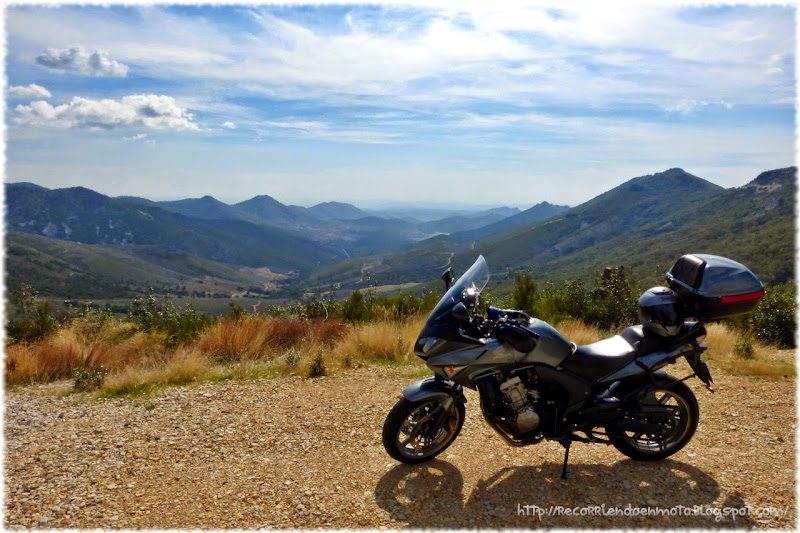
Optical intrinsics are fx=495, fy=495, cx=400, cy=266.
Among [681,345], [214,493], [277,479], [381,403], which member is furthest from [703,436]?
[214,493]

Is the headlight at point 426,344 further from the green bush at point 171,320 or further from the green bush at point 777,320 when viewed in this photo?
the green bush at point 777,320

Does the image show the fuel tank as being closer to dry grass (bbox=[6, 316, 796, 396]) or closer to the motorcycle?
the motorcycle

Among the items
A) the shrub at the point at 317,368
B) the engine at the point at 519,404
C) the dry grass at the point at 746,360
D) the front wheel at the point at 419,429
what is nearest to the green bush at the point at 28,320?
the shrub at the point at 317,368

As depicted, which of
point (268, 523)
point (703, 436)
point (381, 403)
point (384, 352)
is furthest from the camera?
point (384, 352)

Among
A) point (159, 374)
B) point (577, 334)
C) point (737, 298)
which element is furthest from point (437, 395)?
point (577, 334)

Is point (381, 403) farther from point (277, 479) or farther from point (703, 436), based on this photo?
point (703, 436)

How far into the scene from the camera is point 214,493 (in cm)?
432

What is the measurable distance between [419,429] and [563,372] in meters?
1.41

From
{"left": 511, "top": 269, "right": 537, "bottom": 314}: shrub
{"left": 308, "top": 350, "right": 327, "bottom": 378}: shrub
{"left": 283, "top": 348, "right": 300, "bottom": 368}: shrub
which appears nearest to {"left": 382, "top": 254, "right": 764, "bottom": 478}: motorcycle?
{"left": 308, "top": 350, "right": 327, "bottom": 378}: shrub

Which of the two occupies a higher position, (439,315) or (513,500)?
(439,315)

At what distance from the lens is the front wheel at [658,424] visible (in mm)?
4551

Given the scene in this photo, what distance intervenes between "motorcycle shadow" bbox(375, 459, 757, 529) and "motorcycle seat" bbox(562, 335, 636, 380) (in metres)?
0.96

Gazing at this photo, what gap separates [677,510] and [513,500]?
4.26 ft

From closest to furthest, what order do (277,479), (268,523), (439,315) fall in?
(268,523), (439,315), (277,479)
